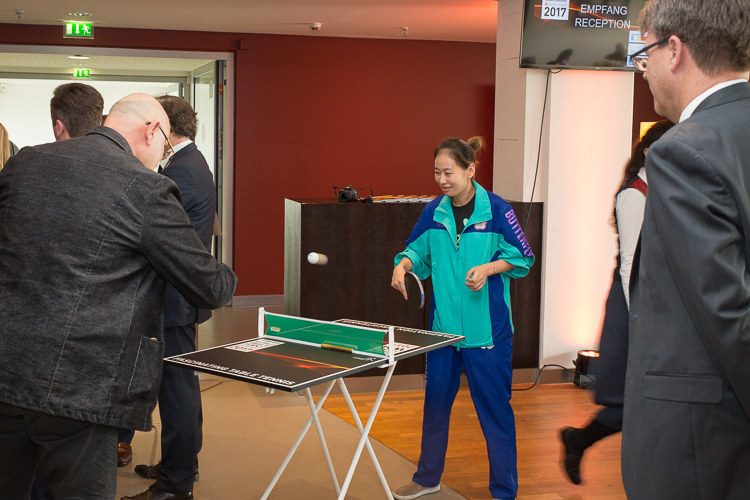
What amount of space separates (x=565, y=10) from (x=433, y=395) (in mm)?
2904

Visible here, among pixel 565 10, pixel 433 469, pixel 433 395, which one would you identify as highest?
pixel 565 10

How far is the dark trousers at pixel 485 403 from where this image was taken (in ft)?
10.2

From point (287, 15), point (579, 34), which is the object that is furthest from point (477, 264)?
point (287, 15)

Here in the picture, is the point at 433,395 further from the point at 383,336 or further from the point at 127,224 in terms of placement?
the point at 127,224

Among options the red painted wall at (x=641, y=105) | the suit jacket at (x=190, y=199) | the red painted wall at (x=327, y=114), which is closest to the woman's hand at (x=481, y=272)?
the suit jacket at (x=190, y=199)

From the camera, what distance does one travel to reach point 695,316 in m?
1.17

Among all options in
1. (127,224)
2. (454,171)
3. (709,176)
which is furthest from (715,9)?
(454,171)

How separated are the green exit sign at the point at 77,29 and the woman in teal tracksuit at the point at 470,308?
4904 millimetres

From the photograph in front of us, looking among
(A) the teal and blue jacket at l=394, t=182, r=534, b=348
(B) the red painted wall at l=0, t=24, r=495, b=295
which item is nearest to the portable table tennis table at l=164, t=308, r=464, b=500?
(A) the teal and blue jacket at l=394, t=182, r=534, b=348

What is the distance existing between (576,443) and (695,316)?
197 centimetres

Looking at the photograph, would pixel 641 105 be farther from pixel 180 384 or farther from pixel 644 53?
pixel 644 53

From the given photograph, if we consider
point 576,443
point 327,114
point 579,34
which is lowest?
point 576,443

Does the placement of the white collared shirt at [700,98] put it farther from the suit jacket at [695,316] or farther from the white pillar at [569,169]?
the white pillar at [569,169]

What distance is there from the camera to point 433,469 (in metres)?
3.24
